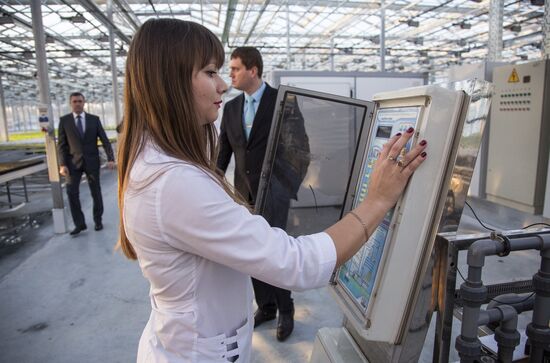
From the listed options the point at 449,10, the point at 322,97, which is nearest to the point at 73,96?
the point at 322,97

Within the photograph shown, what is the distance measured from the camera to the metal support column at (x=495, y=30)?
501 centimetres

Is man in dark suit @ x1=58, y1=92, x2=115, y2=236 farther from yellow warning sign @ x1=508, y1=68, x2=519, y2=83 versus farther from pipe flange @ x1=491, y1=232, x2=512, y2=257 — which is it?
pipe flange @ x1=491, y1=232, x2=512, y2=257

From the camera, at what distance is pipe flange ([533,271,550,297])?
1058 mm

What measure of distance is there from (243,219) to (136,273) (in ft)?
10.4

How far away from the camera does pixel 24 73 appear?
54.9 ft

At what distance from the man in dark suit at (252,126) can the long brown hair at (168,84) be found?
1.56 m

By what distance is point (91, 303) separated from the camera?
308 cm

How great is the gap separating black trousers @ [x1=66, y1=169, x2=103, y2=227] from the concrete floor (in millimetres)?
280

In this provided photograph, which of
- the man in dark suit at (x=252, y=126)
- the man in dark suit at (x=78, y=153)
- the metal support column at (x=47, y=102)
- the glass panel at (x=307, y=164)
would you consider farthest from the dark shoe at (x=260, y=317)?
the metal support column at (x=47, y=102)

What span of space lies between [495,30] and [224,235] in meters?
5.57

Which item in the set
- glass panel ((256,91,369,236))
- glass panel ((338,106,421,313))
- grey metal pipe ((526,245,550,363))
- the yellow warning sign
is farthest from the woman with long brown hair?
the yellow warning sign

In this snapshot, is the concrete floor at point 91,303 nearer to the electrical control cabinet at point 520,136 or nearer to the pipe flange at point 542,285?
the electrical control cabinet at point 520,136

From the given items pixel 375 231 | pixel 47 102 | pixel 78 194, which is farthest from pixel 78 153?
pixel 375 231

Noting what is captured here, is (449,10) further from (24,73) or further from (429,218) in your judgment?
(24,73)
